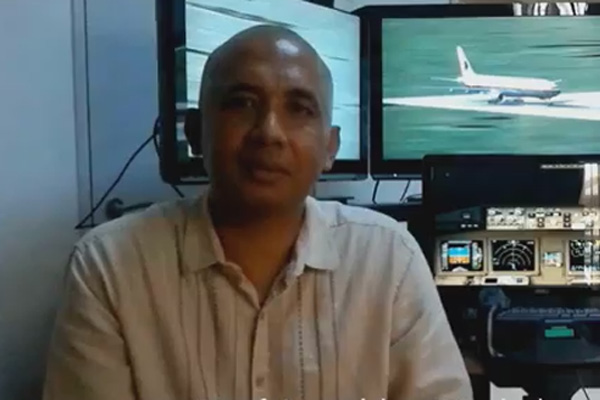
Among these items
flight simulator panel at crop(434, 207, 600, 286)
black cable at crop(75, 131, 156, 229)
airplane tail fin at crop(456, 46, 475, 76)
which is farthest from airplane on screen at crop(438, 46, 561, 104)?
black cable at crop(75, 131, 156, 229)

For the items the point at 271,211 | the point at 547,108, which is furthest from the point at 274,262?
the point at 547,108

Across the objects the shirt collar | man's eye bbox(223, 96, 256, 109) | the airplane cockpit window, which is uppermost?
the airplane cockpit window

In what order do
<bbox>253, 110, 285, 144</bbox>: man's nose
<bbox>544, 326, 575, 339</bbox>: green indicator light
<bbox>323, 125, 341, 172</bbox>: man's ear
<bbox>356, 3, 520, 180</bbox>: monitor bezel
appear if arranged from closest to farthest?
<bbox>253, 110, 285, 144</bbox>: man's nose, <bbox>323, 125, 341, 172</bbox>: man's ear, <bbox>544, 326, 575, 339</bbox>: green indicator light, <bbox>356, 3, 520, 180</bbox>: monitor bezel

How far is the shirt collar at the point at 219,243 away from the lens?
83 centimetres

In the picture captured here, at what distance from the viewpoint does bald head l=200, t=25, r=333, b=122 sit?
79 cm

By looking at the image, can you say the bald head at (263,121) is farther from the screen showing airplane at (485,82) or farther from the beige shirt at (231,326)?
the screen showing airplane at (485,82)

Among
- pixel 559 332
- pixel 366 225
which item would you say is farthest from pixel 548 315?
pixel 366 225

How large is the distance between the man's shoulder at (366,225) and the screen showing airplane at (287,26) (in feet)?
0.88

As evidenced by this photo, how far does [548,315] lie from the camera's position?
1073mm

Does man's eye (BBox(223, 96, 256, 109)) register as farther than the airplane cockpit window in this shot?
No

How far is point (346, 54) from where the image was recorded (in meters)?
1.48

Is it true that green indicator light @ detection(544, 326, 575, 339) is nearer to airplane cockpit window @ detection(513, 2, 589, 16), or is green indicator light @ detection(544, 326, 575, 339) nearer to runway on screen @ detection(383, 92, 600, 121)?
runway on screen @ detection(383, 92, 600, 121)

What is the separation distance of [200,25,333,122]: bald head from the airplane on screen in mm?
742

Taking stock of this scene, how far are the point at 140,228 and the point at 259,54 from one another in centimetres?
25
